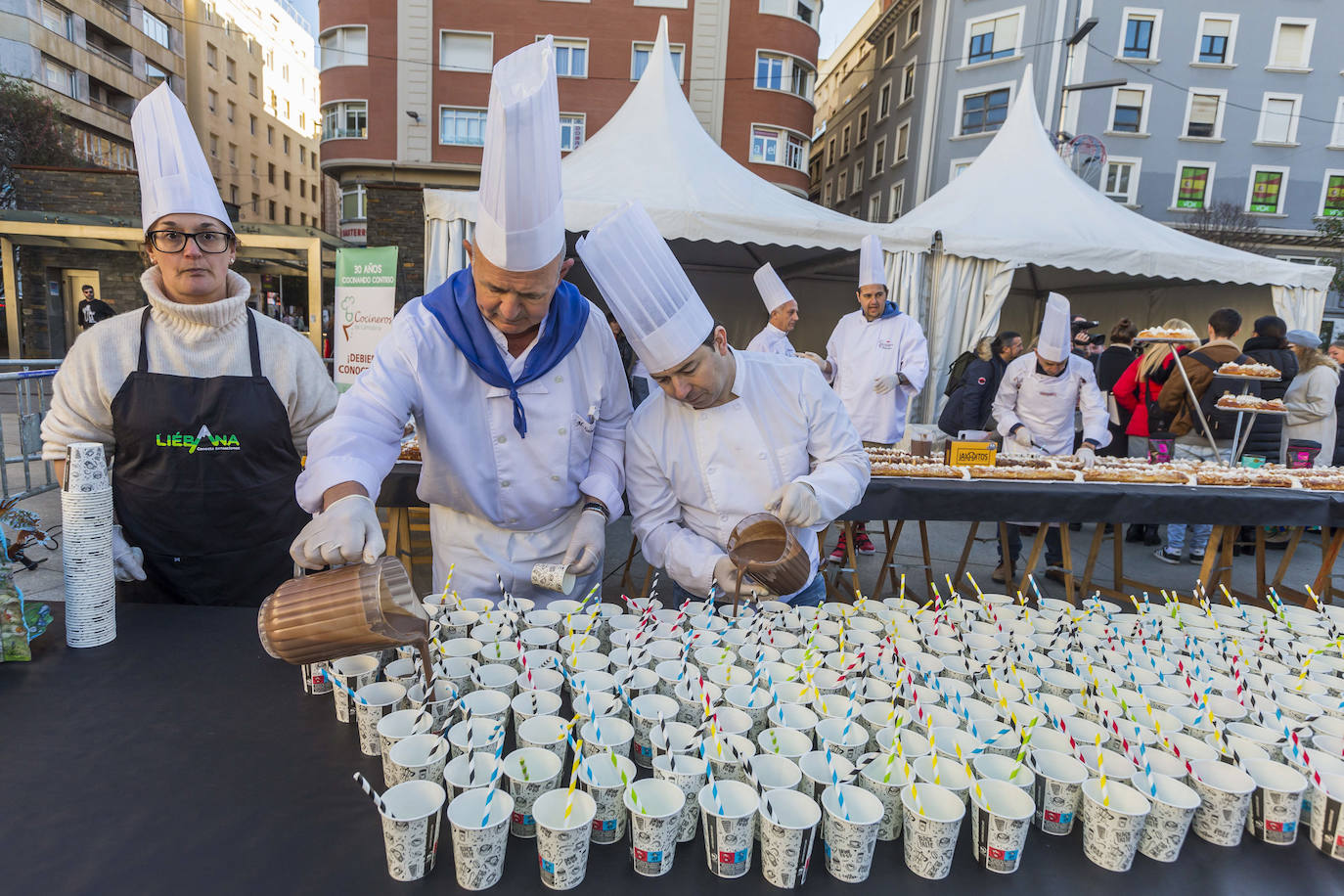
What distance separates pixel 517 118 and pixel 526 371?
574 millimetres

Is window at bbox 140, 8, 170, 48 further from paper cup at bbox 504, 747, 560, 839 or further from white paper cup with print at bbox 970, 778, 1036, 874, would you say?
white paper cup with print at bbox 970, 778, 1036, 874

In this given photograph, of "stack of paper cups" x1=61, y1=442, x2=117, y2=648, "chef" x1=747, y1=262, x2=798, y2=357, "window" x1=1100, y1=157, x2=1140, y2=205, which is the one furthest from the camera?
"window" x1=1100, y1=157, x2=1140, y2=205

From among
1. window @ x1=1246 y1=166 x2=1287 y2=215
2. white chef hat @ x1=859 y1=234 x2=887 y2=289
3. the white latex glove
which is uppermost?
window @ x1=1246 y1=166 x2=1287 y2=215

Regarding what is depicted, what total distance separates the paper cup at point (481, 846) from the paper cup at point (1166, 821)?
91cm

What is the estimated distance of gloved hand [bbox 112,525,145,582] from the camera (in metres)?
1.79

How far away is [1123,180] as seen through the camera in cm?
2281

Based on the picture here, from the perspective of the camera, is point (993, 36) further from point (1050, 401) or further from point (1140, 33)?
point (1050, 401)

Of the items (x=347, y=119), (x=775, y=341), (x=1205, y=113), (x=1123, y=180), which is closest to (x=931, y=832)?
(x=775, y=341)

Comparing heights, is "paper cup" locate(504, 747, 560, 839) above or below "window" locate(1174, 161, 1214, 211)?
below

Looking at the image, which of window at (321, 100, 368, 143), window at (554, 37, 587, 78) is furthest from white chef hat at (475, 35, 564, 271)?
window at (321, 100, 368, 143)

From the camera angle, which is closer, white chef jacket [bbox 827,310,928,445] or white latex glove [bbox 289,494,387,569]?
white latex glove [bbox 289,494,387,569]

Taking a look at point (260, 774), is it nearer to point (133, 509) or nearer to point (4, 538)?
point (4, 538)

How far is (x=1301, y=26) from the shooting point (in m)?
21.8

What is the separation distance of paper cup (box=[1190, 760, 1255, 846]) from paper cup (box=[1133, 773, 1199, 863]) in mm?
25
